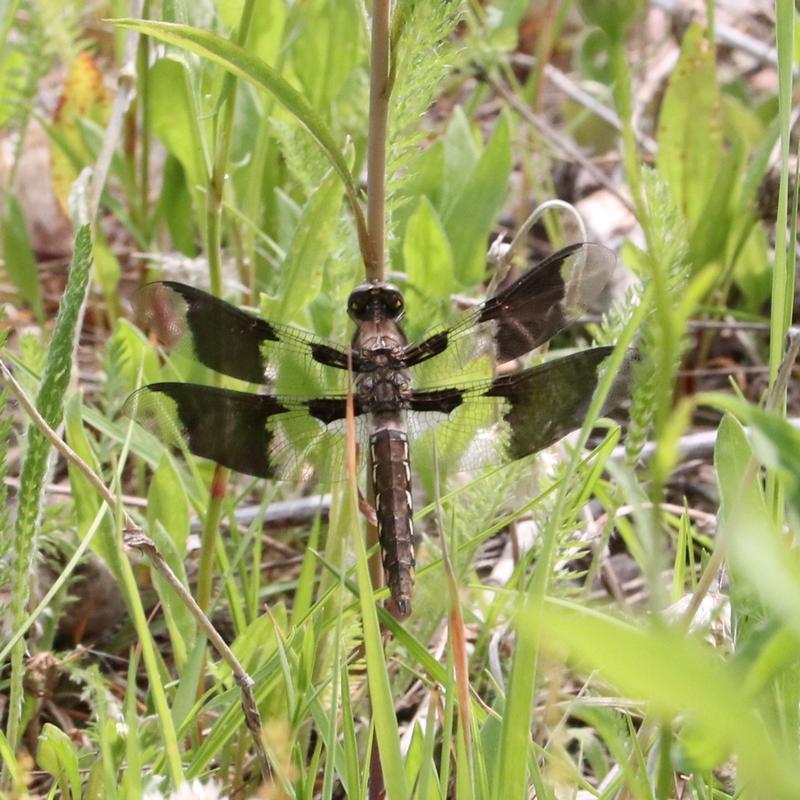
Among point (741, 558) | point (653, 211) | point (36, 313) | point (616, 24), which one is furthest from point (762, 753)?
point (36, 313)

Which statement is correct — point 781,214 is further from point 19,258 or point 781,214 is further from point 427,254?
point 19,258

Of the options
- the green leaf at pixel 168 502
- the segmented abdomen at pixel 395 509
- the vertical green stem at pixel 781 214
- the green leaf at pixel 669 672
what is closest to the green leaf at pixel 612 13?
the vertical green stem at pixel 781 214

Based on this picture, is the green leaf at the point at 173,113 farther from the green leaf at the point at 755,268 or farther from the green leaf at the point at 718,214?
the green leaf at the point at 755,268

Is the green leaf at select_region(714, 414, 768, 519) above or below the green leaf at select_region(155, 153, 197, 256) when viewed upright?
below

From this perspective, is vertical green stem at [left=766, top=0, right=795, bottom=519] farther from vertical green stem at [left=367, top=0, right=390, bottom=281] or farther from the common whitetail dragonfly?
vertical green stem at [left=367, top=0, right=390, bottom=281]

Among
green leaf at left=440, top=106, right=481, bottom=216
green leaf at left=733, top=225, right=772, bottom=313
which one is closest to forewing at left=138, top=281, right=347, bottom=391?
green leaf at left=440, top=106, right=481, bottom=216

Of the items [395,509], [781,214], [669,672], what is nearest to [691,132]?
[781,214]

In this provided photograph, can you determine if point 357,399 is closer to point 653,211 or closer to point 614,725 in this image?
point 653,211
